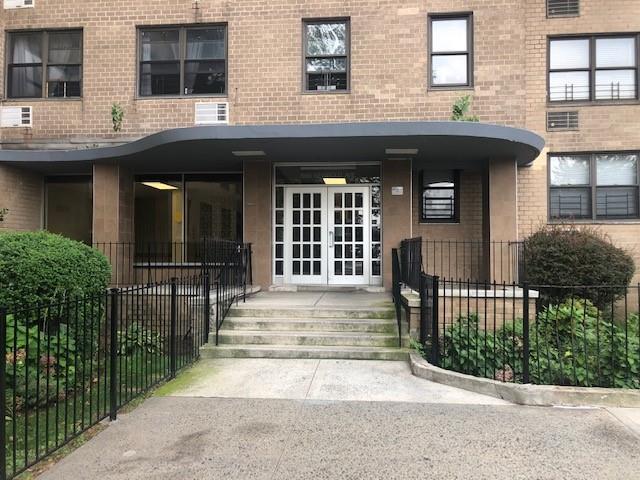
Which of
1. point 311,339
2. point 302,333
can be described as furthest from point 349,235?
point 311,339

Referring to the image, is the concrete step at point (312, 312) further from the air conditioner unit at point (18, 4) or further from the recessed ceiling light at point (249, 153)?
the air conditioner unit at point (18, 4)

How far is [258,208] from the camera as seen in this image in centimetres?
1148

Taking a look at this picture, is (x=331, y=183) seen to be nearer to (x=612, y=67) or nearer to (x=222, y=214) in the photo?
(x=222, y=214)

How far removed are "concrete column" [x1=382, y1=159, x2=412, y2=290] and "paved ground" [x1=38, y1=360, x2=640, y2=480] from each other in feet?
16.9

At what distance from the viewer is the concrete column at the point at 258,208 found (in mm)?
11430

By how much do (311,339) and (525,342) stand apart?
3091 millimetres

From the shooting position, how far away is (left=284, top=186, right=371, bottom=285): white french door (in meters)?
11.5

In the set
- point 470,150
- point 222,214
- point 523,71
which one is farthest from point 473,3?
point 222,214

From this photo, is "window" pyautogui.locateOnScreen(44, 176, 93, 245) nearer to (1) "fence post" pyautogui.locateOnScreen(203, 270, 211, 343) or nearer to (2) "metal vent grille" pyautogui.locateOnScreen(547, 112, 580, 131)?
(1) "fence post" pyautogui.locateOnScreen(203, 270, 211, 343)

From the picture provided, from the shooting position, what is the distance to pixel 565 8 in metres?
11.9

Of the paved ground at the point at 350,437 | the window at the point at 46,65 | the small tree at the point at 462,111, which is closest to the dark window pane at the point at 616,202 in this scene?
the small tree at the point at 462,111

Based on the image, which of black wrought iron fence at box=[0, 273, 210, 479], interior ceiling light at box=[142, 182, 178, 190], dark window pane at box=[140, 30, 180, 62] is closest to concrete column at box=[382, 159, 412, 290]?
black wrought iron fence at box=[0, 273, 210, 479]

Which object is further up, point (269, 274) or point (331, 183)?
point (331, 183)

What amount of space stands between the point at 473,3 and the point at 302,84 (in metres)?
4.11
